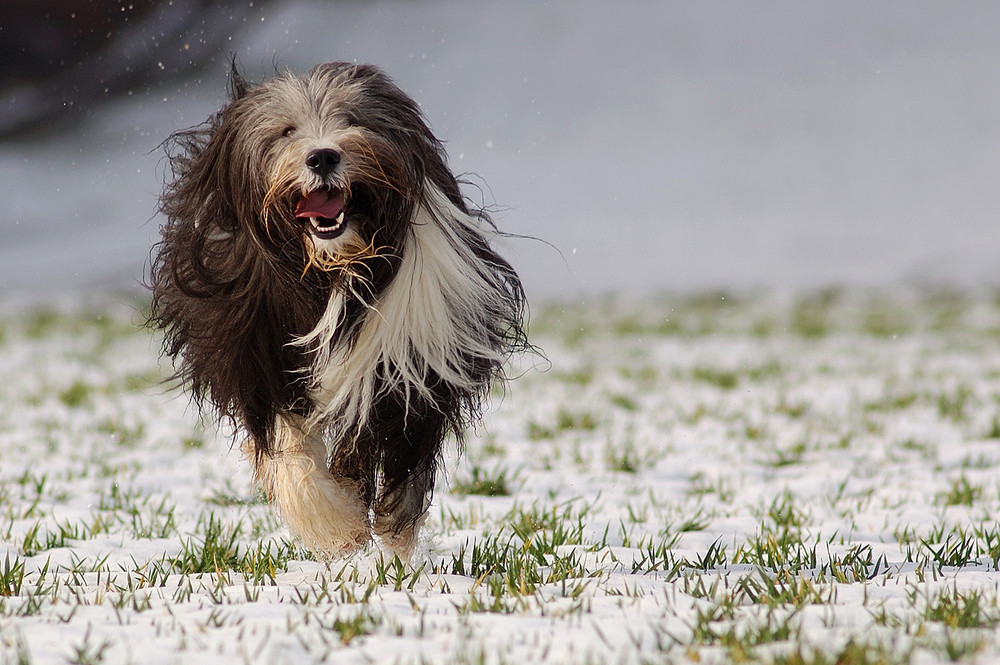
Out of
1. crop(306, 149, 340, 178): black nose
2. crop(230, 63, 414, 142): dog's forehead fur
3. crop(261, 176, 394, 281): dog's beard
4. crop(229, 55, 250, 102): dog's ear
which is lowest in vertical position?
crop(261, 176, 394, 281): dog's beard

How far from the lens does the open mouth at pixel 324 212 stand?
116 inches

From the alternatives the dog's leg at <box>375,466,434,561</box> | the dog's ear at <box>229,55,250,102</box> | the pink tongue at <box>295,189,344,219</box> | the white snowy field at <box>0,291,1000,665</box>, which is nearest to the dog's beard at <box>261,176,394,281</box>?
the pink tongue at <box>295,189,344,219</box>

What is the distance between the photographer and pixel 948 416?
6531 mm

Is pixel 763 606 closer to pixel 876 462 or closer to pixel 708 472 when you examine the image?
pixel 708 472

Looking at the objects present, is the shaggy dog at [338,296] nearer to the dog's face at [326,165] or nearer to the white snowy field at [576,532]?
the dog's face at [326,165]

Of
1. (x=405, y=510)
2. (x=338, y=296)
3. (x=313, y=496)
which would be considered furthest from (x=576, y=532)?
(x=338, y=296)

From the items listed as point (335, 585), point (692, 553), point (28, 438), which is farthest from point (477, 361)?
point (28, 438)

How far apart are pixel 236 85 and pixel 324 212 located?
74 cm

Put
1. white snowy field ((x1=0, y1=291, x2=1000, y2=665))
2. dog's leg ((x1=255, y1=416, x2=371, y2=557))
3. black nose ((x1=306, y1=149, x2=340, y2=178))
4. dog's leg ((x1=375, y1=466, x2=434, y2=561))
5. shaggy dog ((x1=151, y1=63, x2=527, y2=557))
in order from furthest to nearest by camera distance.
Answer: dog's leg ((x1=375, y1=466, x2=434, y2=561)), dog's leg ((x1=255, y1=416, x2=371, y2=557)), shaggy dog ((x1=151, y1=63, x2=527, y2=557)), black nose ((x1=306, y1=149, x2=340, y2=178)), white snowy field ((x1=0, y1=291, x2=1000, y2=665))

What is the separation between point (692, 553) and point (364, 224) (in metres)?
1.60

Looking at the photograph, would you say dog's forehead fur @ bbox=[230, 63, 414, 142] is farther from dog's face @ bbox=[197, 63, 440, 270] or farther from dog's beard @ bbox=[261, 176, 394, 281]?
dog's beard @ bbox=[261, 176, 394, 281]

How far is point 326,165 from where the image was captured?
2.87 metres

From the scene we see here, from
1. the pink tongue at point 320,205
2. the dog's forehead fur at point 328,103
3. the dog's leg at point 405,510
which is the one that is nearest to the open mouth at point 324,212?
the pink tongue at point 320,205

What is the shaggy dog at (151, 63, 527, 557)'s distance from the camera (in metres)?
2.98
